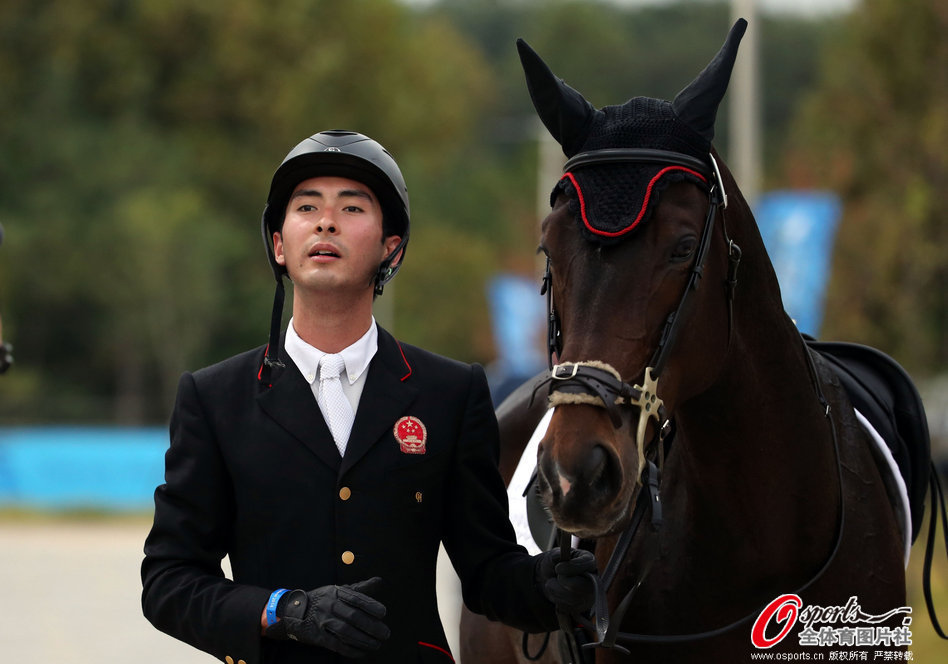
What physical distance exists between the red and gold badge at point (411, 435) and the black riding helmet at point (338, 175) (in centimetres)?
35

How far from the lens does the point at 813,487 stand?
3.72 m

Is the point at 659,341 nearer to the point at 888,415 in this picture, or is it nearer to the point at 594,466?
the point at 594,466

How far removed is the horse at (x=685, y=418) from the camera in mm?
3070

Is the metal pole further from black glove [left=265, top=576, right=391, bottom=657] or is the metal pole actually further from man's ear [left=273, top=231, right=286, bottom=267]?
black glove [left=265, top=576, right=391, bottom=657]

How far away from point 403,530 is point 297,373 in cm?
49

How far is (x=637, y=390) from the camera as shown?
10.0 ft

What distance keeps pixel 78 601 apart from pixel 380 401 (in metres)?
9.82

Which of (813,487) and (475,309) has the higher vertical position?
(475,309)

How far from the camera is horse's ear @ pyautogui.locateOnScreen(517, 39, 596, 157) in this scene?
3.45m

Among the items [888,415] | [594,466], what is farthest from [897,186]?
[594,466]

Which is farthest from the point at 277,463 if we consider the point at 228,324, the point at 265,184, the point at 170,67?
the point at 170,67

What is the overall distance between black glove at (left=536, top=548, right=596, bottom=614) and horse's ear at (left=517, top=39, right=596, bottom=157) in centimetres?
107

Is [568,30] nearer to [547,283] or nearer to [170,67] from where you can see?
[170,67]

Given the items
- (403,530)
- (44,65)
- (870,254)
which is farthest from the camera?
(44,65)
